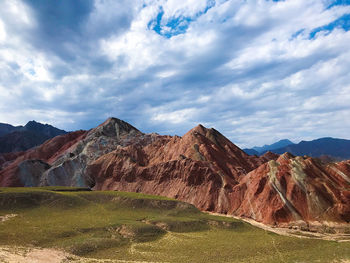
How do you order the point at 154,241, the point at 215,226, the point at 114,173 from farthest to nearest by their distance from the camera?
1. the point at 114,173
2. the point at 215,226
3. the point at 154,241

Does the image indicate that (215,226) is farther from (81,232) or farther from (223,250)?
(81,232)

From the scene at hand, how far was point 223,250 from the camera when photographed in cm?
4391

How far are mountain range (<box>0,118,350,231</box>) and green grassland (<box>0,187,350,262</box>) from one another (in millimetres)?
15228

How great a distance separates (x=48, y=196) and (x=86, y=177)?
44.5 metres

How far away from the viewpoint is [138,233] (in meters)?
51.3

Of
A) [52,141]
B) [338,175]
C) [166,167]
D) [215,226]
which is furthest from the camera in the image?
[52,141]

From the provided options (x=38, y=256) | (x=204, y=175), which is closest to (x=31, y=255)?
(x=38, y=256)

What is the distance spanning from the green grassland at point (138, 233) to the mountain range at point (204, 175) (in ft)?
50.0

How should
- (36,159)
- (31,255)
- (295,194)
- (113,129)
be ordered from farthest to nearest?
(113,129) < (36,159) < (295,194) < (31,255)

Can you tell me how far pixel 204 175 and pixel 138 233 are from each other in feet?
155

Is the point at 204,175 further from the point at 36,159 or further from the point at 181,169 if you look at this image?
the point at 36,159

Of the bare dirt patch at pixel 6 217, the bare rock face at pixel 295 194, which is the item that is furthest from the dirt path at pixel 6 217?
the bare rock face at pixel 295 194

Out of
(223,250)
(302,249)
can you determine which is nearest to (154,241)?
(223,250)

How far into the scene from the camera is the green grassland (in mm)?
41500
